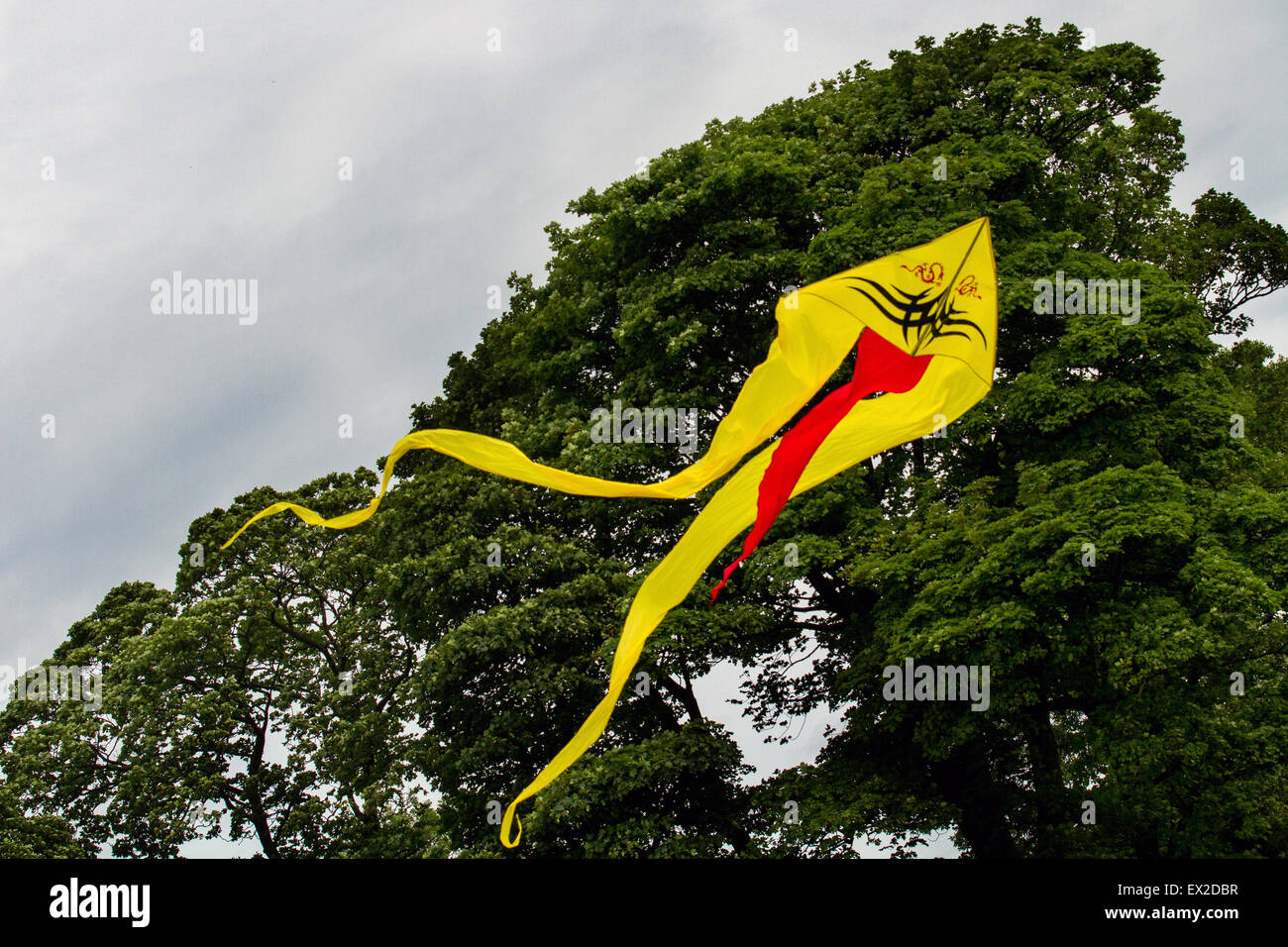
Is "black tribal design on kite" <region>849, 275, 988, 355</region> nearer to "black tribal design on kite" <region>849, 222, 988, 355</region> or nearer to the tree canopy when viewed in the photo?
Result: "black tribal design on kite" <region>849, 222, 988, 355</region>

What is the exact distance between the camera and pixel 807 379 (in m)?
7.80

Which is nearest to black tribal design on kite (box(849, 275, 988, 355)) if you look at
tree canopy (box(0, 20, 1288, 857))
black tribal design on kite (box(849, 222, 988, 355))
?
black tribal design on kite (box(849, 222, 988, 355))

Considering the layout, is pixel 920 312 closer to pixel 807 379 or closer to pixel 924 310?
pixel 924 310

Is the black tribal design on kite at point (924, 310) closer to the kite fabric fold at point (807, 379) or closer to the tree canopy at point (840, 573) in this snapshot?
the kite fabric fold at point (807, 379)

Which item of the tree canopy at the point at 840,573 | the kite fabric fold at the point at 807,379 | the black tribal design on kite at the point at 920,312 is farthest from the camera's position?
the tree canopy at the point at 840,573

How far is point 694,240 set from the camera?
18016 millimetres

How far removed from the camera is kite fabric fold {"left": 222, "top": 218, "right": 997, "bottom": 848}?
7520mm

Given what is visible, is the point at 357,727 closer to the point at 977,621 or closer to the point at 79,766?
the point at 79,766

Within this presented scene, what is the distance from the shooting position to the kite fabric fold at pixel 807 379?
296 inches

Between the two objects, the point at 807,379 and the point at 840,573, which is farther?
the point at 840,573

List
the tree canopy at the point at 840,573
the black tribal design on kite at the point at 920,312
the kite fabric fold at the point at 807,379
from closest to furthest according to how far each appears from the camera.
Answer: the kite fabric fold at the point at 807,379
the black tribal design on kite at the point at 920,312
the tree canopy at the point at 840,573

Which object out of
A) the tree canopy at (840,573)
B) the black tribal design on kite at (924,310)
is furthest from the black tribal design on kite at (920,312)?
the tree canopy at (840,573)

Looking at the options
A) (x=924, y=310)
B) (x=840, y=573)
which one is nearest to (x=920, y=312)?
(x=924, y=310)
